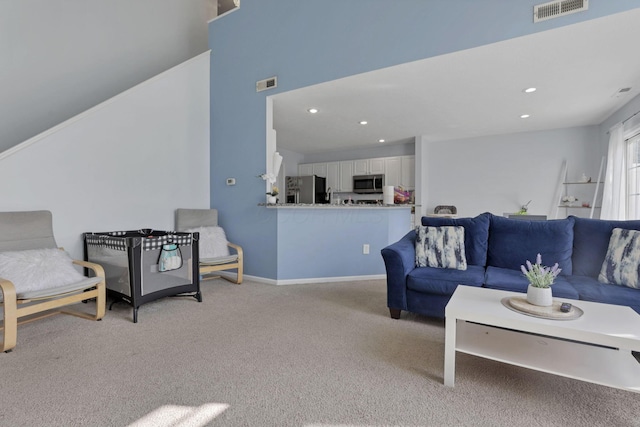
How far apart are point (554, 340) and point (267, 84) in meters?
3.88

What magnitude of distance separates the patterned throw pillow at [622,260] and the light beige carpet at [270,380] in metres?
0.95

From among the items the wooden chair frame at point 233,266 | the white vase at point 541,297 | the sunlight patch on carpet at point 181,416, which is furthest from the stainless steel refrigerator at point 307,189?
the sunlight patch on carpet at point 181,416

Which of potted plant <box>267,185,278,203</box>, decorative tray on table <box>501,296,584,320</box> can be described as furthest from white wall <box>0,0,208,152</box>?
decorative tray on table <box>501,296,584,320</box>

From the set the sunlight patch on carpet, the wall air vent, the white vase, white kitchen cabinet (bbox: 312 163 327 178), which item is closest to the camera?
the sunlight patch on carpet

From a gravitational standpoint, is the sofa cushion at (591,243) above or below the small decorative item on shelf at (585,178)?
below

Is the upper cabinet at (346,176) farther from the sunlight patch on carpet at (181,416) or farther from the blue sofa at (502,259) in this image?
the sunlight patch on carpet at (181,416)

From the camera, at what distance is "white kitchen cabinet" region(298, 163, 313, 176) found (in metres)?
7.77

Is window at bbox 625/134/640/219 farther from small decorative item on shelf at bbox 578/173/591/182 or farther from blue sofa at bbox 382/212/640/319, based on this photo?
blue sofa at bbox 382/212/640/319

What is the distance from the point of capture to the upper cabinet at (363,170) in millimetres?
6523

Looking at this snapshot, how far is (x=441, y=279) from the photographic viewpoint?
8.27ft

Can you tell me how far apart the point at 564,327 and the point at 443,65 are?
2.62 metres

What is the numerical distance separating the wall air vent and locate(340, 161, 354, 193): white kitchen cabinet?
353 cm

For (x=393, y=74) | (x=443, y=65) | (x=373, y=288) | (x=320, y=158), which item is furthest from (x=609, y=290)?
(x=320, y=158)

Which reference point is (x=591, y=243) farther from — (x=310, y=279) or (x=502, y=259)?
(x=310, y=279)
